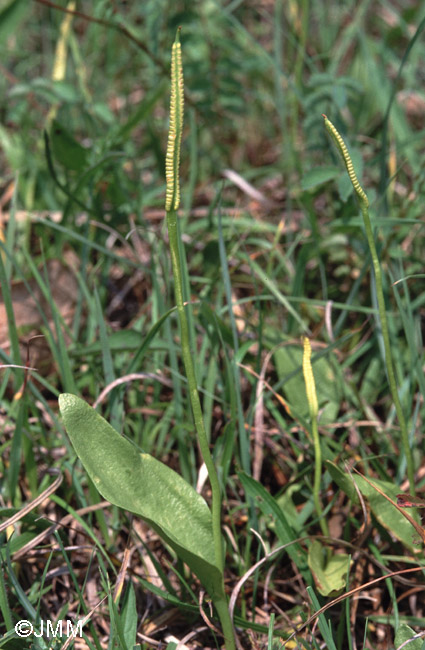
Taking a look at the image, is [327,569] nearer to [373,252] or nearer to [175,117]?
[373,252]

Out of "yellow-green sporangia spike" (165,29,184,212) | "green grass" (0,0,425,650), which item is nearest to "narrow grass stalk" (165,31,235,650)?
"yellow-green sporangia spike" (165,29,184,212)

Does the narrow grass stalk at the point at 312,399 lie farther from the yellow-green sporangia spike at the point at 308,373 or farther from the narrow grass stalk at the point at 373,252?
the narrow grass stalk at the point at 373,252

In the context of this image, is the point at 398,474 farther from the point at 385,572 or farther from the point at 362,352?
the point at 362,352

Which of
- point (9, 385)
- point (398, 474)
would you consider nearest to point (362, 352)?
point (398, 474)

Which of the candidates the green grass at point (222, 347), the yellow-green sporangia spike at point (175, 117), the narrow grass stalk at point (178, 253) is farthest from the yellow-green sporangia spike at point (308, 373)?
the yellow-green sporangia spike at point (175, 117)

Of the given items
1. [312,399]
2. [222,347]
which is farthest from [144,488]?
[222,347]

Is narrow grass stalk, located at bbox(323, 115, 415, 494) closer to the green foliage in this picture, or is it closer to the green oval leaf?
the green foliage
